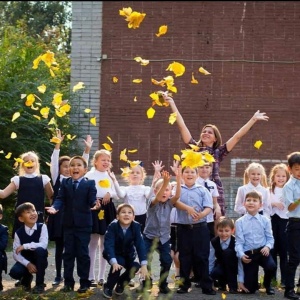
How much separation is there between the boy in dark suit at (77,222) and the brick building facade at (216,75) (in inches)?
310

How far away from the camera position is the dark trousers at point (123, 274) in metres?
8.52

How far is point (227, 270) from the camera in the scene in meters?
9.04

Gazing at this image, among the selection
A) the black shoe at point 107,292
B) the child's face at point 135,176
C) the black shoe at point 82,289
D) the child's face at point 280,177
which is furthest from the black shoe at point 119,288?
the child's face at point 280,177

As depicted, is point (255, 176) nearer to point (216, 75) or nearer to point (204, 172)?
point (204, 172)

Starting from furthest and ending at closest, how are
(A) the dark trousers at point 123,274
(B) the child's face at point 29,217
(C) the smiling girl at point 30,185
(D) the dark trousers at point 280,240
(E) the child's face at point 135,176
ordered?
(E) the child's face at point 135,176
(D) the dark trousers at point 280,240
(C) the smiling girl at point 30,185
(B) the child's face at point 29,217
(A) the dark trousers at point 123,274

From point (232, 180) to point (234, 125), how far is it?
1.10m

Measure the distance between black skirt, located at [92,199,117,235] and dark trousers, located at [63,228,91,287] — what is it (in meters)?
0.47

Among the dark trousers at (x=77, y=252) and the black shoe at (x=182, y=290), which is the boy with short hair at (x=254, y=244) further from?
the dark trousers at (x=77, y=252)

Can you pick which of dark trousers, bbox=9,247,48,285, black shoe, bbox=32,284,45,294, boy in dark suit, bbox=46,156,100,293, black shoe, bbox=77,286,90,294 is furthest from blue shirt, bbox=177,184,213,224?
black shoe, bbox=32,284,45,294

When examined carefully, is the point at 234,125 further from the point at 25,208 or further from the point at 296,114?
the point at 25,208

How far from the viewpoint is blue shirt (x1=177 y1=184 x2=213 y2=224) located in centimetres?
898

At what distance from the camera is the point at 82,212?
888cm

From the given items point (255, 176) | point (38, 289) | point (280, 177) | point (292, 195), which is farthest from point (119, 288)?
point (280, 177)

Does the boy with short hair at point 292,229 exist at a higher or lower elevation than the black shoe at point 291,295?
higher
